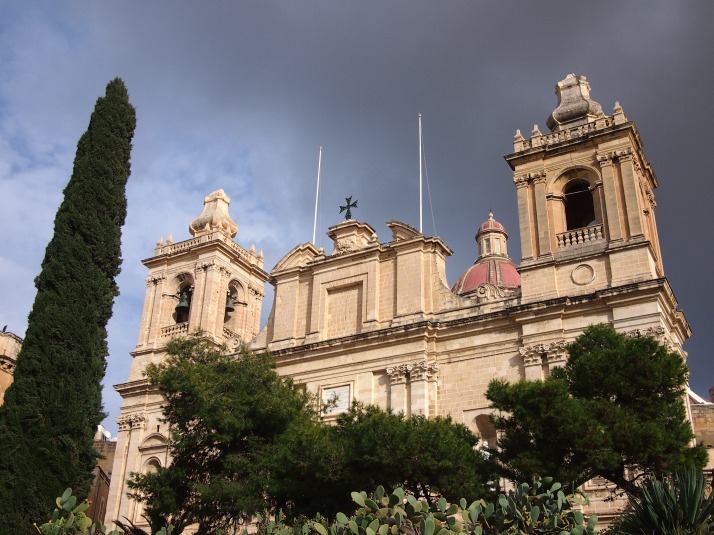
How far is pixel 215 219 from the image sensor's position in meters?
31.5

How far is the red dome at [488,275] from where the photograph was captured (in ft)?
144

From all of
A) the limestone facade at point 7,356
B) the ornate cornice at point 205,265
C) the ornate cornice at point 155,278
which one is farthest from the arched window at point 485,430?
the limestone facade at point 7,356

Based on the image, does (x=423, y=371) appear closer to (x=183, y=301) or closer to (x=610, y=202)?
(x=610, y=202)

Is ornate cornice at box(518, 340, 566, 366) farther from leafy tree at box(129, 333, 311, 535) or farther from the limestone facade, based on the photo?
the limestone facade

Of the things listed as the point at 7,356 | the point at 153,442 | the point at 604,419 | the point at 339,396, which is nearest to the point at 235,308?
the point at 153,442

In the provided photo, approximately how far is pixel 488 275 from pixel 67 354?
31.0m

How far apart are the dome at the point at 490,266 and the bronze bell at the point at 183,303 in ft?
52.8

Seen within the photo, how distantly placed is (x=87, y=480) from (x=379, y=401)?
921 centimetres

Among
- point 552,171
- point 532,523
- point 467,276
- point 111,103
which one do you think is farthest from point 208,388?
point 467,276

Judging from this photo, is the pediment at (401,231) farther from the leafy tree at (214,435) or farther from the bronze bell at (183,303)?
the bronze bell at (183,303)

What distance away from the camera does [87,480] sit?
54.3 ft

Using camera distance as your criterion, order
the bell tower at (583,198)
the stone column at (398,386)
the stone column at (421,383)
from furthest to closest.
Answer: the stone column at (398,386)
the stone column at (421,383)
the bell tower at (583,198)

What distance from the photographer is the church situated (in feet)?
70.7

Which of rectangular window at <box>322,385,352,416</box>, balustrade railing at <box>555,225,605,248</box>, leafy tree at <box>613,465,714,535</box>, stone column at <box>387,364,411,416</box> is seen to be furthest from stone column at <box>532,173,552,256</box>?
leafy tree at <box>613,465,714,535</box>
